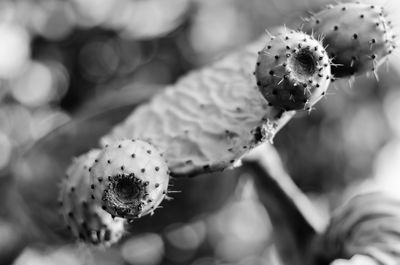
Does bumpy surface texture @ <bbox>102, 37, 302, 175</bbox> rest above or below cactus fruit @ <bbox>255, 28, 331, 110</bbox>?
below

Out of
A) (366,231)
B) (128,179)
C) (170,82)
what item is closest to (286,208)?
(366,231)

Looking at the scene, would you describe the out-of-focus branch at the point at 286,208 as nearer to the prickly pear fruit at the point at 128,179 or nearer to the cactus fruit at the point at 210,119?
the cactus fruit at the point at 210,119

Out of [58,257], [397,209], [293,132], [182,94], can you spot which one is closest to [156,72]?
[293,132]

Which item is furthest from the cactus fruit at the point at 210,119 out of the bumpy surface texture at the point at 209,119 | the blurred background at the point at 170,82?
the blurred background at the point at 170,82

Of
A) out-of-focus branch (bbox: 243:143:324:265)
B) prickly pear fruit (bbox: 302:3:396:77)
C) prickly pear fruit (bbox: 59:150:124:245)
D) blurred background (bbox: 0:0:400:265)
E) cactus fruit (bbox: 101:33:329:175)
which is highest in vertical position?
prickly pear fruit (bbox: 302:3:396:77)

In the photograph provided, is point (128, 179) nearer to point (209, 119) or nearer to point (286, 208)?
point (209, 119)

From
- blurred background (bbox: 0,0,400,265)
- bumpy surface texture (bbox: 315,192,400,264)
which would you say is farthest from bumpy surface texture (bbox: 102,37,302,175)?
blurred background (bbox: 0,0,400,265)

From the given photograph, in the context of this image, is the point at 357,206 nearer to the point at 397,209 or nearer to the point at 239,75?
the point at 397,209

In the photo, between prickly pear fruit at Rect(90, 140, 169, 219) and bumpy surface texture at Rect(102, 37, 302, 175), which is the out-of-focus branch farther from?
prickly pear fruit at Rect(90, 140, 169, 219)
